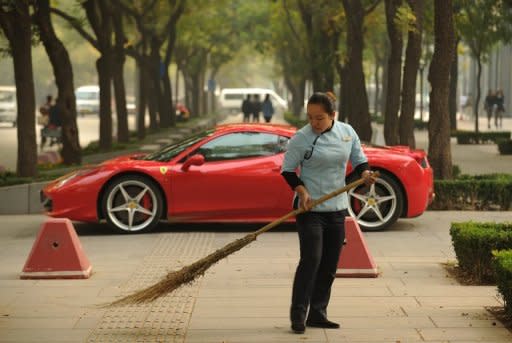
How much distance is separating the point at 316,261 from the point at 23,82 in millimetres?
12505

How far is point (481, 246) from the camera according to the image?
33.9 ft

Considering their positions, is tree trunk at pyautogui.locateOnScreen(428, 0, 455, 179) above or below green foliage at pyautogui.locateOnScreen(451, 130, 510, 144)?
above

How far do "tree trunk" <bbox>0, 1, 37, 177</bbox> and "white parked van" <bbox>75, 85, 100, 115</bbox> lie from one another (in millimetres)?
68053

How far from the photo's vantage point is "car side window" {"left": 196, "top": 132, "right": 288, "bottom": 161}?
48.2 ft

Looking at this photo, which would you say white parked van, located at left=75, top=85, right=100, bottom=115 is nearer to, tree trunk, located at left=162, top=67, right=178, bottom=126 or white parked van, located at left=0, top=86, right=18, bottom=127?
white parked van, located at left=0, top=86, right=18, bottom=127

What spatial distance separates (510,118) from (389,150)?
62.0m

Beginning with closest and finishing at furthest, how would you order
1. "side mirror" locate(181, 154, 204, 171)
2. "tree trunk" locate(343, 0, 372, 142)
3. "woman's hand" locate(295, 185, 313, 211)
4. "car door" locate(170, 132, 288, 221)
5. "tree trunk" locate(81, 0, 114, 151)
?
"woman's hand" locate(295, 185, 313, 211)
"side mirror" locate(181, 154, 204, 171)
"car door" locate(170, 132, 288, 221)
"tree trunk" locate(343, 0, 372, 142)
"tree trunk" locate(81, 0, 114, 151)

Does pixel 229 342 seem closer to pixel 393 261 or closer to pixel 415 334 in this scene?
pixel 415 334

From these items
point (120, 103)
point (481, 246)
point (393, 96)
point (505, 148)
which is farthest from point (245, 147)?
point (120, 103)

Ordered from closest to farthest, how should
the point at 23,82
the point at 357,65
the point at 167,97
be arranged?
the point at 23,82 < the point at 357,65 < the point at 167,97

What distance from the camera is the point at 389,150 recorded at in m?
14.9

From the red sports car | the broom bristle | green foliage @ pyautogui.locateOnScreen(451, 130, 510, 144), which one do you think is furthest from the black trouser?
green foliage @ pyautogui.locateOnScreen(451, 130, 510, 144)

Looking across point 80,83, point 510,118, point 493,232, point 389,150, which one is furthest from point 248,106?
point 80,83

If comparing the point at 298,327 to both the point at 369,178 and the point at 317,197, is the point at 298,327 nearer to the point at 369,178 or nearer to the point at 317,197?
the point at 317,197
